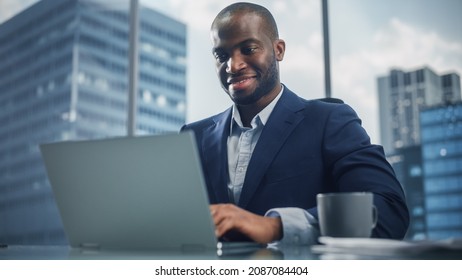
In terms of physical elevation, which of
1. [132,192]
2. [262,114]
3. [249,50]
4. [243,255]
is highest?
[249,50]

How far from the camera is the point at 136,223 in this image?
2.87 ft

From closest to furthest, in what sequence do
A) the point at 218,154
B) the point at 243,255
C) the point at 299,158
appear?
1. the point at 243,255
2. the point at 299,158
3. the point at 218,154

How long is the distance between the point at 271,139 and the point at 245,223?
1.88 ft

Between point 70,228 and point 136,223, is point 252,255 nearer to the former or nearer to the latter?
point 136,223

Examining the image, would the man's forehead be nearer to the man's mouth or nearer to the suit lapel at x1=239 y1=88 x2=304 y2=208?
the man's mouth

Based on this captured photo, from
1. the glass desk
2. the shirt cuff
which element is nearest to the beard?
the shirt cuff

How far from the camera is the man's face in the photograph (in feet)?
5.32

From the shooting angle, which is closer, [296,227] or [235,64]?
[296,227]

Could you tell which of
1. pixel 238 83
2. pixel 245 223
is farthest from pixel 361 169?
pixel 238 83

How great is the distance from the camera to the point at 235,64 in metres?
1.63

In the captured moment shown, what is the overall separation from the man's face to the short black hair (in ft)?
0.05

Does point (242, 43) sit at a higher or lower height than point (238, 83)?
higher

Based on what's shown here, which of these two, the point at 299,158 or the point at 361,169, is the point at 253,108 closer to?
the point at 299,158
